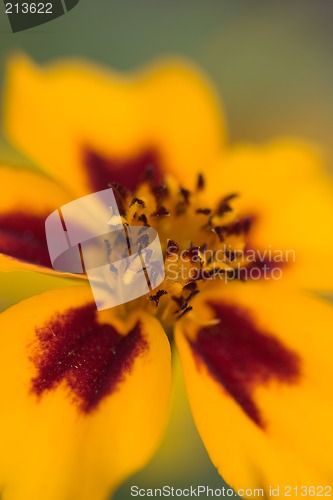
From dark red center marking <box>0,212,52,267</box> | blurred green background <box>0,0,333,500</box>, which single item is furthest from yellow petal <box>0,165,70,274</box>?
blurred green background <box>0,0,333,500</box>

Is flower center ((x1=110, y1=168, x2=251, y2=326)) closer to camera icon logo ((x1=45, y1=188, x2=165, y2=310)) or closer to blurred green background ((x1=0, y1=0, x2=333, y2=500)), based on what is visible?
camera icon logo ((x1=45, y1=188, x2=165, y2=310))

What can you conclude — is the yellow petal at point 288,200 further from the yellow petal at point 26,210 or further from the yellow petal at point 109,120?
the yellow petal at point 26,210

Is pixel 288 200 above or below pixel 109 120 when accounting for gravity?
below

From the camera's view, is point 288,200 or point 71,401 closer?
point 71,401

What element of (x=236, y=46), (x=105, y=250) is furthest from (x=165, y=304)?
(x=236, y=46)

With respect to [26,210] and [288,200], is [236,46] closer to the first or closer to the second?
[288,200]

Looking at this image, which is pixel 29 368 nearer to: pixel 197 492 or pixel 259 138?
pixel 197 492

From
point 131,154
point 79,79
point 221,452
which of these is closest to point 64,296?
point 221,452
